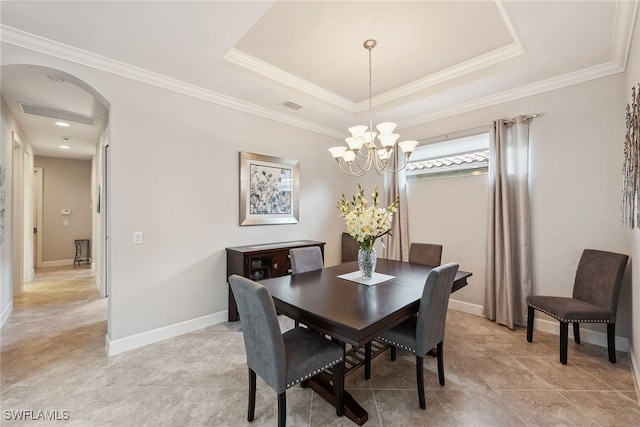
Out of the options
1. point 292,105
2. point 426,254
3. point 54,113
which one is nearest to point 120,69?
point 292,105

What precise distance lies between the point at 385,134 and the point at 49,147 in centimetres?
705

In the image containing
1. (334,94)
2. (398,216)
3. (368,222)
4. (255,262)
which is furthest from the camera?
(398,216)

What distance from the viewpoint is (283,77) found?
3209mm

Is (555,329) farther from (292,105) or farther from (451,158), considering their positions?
(292,105)

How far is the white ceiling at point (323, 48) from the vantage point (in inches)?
79.5

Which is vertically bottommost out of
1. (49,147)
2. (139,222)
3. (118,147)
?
(139,222)

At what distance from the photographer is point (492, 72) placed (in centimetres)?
286

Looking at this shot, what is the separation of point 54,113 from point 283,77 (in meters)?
3.29

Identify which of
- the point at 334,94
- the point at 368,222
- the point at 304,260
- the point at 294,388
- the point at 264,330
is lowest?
the point at 294,388

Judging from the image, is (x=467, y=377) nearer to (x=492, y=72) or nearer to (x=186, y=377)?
(x=186, y=377)

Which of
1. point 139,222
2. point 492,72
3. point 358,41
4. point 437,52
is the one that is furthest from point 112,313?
point 492,72

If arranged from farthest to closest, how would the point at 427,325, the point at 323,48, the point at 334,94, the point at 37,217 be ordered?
the point at 37,217, the point at 334,94, the point at 323,48, the point at 427,325

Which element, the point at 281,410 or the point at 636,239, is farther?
the point at 636,239

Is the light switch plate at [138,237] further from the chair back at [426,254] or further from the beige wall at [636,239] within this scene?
the beige wall at [636,239]
